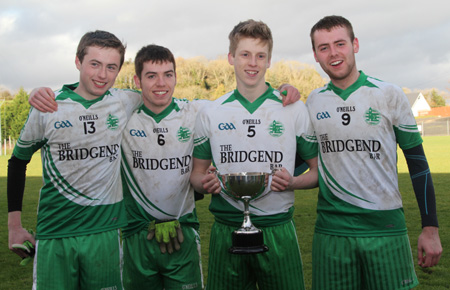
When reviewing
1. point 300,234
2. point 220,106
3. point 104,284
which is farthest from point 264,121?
point 300,234

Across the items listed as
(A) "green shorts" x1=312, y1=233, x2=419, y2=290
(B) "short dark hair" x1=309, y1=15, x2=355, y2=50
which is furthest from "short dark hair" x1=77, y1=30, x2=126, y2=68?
(A) "green shorts" x1=312, y1=233, x2=419, y2=290

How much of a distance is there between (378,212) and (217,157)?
115 centimetres

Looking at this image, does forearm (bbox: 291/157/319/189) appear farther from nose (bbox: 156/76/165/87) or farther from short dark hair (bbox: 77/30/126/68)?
short dark hair (bbox: 77/30/126/68)

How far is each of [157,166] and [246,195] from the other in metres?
0.89

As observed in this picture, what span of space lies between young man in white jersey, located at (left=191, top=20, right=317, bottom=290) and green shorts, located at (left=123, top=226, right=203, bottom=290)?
39 centimetres

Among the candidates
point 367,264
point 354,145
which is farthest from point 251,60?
point 367,264

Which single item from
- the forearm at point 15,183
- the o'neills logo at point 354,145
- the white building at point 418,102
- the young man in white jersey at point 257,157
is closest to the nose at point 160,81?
the young man in white jersey at point 257,157

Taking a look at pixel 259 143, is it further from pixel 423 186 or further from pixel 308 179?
pixel 423 186

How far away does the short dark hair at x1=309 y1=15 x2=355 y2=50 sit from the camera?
3266 mm

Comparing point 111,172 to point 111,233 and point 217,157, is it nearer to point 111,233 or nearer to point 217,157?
point 111,233

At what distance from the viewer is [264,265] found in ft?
10.5

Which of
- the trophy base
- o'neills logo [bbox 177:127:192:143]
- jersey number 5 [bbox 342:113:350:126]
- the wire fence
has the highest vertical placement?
jersey number 5 [bbox 342:113:350:126]

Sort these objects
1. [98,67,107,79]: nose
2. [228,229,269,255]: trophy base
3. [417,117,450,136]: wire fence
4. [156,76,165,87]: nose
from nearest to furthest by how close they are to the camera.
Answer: [228,229,269,255]: trophy base
[98,67,107,79]: nose
[156,76,165,87]: nose
[417,117,450,136]: wire fence

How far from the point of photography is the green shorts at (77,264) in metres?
3.19
